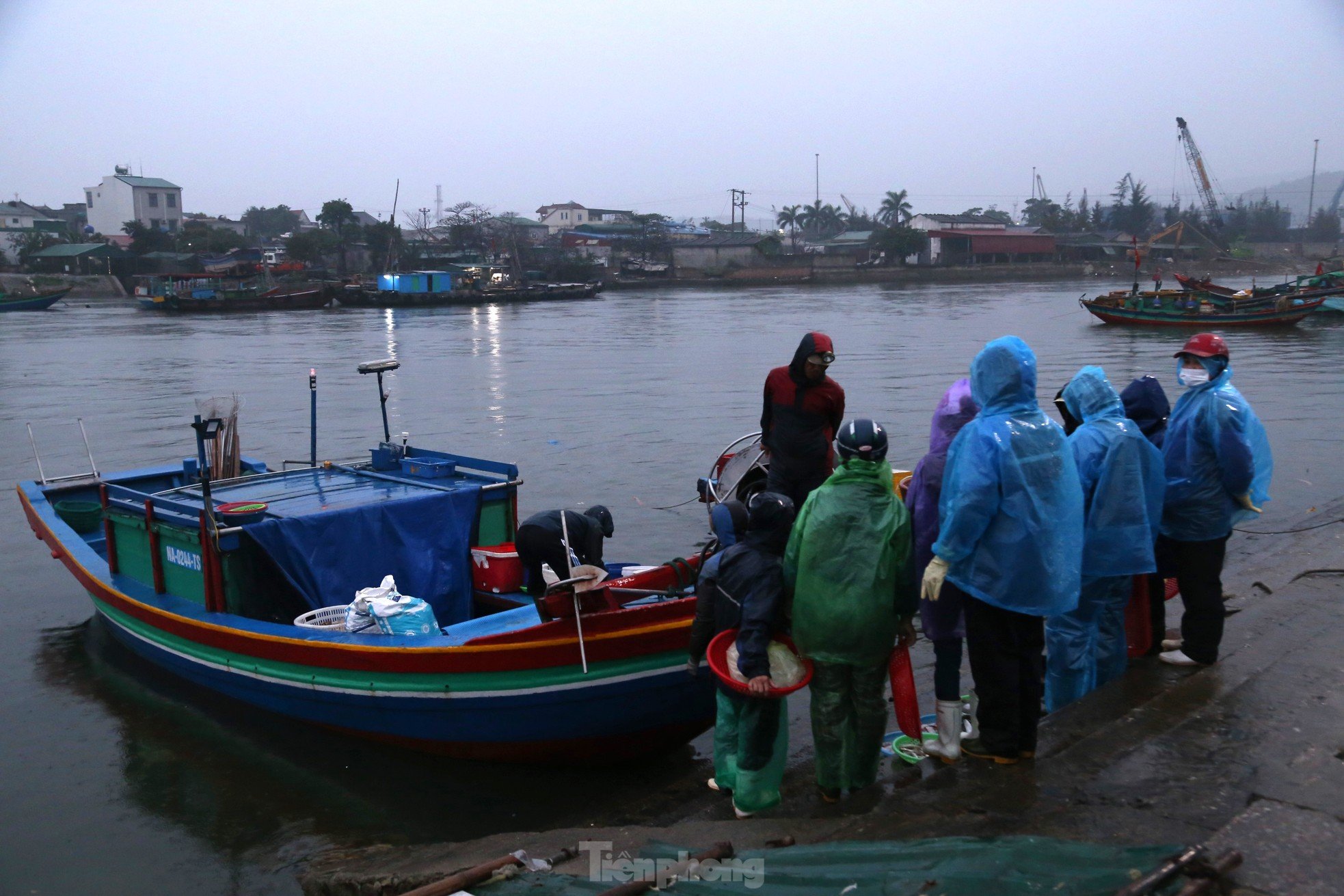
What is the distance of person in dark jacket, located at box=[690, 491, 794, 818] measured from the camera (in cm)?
379

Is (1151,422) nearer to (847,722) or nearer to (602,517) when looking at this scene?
(847,722)

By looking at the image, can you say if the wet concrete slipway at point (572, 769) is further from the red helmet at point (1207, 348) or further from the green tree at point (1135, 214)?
the green tree at point (1135, 214)

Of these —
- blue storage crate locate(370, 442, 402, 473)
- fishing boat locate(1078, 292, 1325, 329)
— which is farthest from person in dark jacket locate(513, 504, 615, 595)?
fishing boat locate(1078, 292, 1325, 329)

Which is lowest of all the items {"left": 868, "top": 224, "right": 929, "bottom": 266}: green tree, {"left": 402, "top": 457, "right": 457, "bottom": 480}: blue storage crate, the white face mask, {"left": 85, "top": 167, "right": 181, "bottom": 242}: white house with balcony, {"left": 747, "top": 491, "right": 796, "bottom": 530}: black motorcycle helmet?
{"left": 402, "top": 457, "right": 457, "bottom": 480}: blue storage crate

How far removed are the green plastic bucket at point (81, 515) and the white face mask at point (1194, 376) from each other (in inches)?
334

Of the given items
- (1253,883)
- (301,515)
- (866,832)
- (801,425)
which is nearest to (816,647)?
(866,832)

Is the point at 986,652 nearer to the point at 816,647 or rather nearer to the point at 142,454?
the point at 816,647

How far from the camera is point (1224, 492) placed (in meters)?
4.55

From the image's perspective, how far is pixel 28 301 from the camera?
196 ft

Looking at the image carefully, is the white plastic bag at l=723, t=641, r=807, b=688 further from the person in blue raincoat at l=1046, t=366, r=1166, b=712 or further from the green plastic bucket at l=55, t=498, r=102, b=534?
the green plastic bucket at l=55, t=498, r=102, b=534

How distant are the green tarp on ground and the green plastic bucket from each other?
7322mm

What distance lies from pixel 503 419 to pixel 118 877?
1508 cm

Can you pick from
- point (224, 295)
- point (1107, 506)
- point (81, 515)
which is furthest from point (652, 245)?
point (1107, 506)

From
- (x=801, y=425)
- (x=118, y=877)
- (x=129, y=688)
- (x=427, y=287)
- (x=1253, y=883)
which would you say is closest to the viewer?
(x=1253, y=883)
